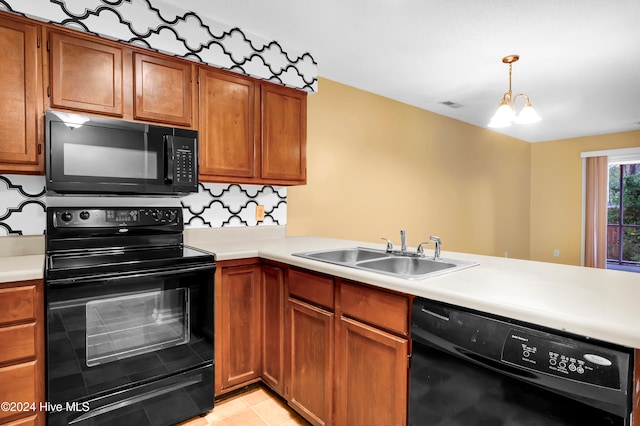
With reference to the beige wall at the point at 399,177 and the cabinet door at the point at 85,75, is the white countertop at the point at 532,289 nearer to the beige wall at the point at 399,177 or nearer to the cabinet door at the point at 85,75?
the cabinet door at the point at 85,75

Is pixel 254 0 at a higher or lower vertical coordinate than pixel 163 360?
higher

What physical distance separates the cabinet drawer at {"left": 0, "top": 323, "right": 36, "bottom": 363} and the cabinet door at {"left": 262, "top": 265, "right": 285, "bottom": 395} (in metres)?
1.10

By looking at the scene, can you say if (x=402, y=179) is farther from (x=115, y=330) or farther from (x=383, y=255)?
(x=115, y=330)

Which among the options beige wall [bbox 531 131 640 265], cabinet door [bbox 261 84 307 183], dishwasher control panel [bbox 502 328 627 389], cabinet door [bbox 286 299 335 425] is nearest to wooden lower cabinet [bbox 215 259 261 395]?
cabinet door [bbox 286 299 335 425]

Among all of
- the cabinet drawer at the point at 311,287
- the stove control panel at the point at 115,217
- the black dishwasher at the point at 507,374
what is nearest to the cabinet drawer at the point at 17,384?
the stove control panel at the point at 115,217

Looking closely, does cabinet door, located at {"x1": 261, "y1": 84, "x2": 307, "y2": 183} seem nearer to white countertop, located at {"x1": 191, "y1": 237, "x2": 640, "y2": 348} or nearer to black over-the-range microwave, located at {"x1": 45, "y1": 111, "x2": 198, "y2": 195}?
black over-the-range microwave, located at {"x1": 45, "y1": 111, "x2": 198, "y2": 195}

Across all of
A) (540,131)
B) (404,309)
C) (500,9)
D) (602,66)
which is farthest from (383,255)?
(540,131)

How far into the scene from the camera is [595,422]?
34.8 inches

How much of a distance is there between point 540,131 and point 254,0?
5.01 m

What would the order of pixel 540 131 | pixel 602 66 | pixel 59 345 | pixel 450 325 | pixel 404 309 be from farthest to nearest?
1. pixel 540 131
2. pixel 602 66
3. pixel 59 345
4. pixel 404 309
5. pixel 450 325

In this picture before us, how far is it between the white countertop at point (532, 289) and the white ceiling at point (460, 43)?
1.50 m

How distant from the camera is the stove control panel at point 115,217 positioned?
74.7 inches

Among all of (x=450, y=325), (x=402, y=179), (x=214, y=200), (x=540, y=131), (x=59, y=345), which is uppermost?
(x=540, y=131)

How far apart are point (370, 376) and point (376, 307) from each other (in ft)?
0.99
